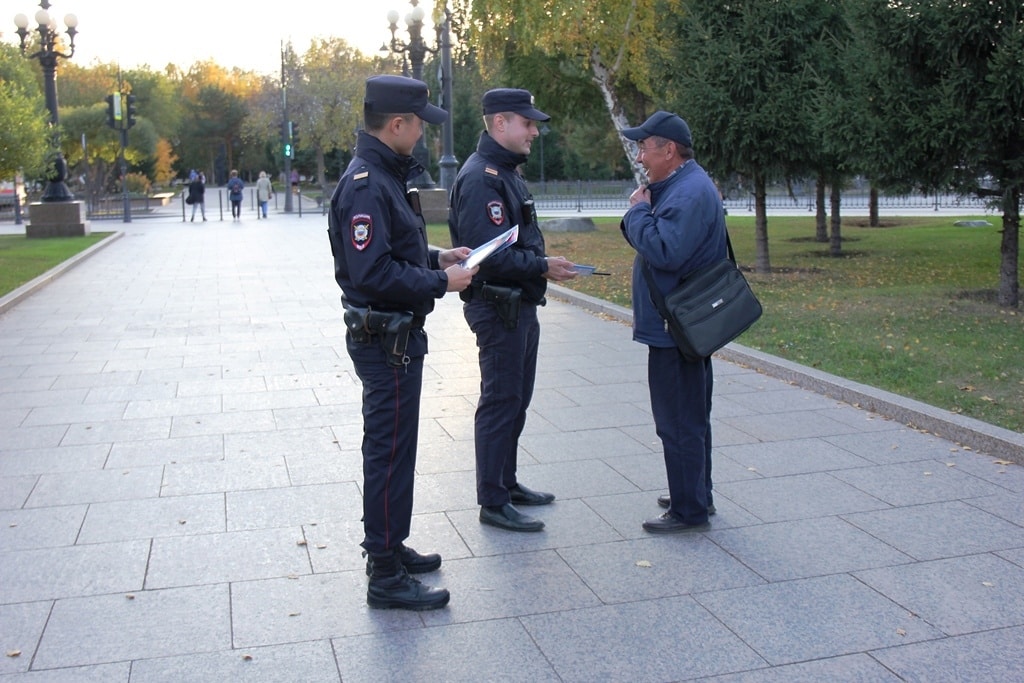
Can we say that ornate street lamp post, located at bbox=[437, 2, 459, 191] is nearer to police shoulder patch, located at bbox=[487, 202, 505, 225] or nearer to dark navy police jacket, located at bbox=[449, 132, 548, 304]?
dark navy police jacket, located at bbox=[449, 132, 548, 304]

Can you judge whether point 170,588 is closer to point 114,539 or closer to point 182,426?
point 114,539

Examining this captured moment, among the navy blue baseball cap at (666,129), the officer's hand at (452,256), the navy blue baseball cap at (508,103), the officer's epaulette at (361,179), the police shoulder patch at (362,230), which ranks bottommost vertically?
the officer's hand at (452,256)

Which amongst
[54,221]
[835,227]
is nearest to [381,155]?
[835,227]

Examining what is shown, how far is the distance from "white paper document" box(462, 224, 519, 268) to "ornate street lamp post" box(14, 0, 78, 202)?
2518 centimetres

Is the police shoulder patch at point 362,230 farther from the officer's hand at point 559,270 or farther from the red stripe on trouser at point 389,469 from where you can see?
the officer's hand at point 559,270

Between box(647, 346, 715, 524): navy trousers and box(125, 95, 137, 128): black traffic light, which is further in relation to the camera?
box(125, 95, 137, 128): black traffic light

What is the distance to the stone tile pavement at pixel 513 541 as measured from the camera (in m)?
3.92

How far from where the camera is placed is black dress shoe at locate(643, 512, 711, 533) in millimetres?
5168

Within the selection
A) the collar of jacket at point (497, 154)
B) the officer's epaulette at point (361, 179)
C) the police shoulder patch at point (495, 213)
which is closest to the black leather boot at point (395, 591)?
the officer's epaulette at point (361, 179)

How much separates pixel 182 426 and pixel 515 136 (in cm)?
358

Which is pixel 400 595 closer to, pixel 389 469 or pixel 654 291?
pixel 389 469

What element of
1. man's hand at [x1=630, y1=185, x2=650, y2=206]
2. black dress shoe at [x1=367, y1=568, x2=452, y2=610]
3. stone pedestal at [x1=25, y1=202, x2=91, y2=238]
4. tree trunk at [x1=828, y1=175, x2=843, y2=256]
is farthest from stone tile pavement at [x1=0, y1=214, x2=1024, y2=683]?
stone pedestal at [x1=25, y1=202, x2=91, y2=238]

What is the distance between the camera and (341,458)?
6.55 metres

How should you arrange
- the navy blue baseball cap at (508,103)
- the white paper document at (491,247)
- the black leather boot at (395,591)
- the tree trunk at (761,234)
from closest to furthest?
the black leather boot at (395,591)
the white paper document at (491,247)
the navy blue baseball cap at (508,103)
the tree trunk at (761,234)
